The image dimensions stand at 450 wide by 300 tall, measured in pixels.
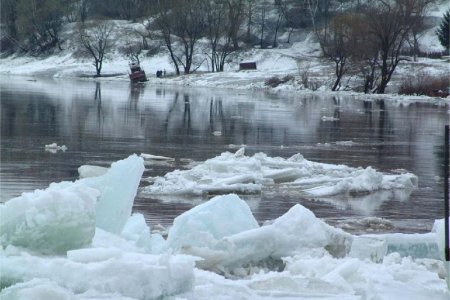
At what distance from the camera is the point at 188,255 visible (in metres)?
6.04

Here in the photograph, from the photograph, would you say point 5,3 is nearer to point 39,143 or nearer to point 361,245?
point 39,143

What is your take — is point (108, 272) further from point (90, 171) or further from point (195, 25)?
point (195, 25)

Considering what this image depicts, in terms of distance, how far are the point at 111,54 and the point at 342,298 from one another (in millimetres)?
82405

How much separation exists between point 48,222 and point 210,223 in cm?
164

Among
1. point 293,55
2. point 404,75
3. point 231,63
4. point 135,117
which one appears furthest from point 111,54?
point 135,117

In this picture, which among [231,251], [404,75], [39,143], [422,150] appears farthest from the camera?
[404,75]

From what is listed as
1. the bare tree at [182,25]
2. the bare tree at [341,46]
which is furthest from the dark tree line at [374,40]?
the bare tree at [182,25]

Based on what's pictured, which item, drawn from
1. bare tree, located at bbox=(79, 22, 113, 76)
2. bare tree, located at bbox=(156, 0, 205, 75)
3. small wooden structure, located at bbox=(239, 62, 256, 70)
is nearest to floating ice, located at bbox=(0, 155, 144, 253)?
small wooden structure, located at bbox=(239, 62, 256, 70)

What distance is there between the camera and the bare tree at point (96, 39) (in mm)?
81963

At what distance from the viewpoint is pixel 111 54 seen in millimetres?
86562

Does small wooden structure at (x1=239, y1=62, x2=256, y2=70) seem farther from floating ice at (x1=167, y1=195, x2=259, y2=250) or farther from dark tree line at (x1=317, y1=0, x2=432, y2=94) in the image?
floating ice at (x1=167, y1=195, x2=259, y2=250)

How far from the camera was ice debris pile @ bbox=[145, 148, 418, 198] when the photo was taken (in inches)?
456

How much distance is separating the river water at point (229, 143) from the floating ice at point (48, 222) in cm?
344

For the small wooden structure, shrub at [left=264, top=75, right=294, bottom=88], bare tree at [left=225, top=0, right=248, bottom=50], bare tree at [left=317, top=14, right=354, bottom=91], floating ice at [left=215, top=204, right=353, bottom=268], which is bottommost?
floating ice at [left=215, top=204, right=353, bottom=268]
